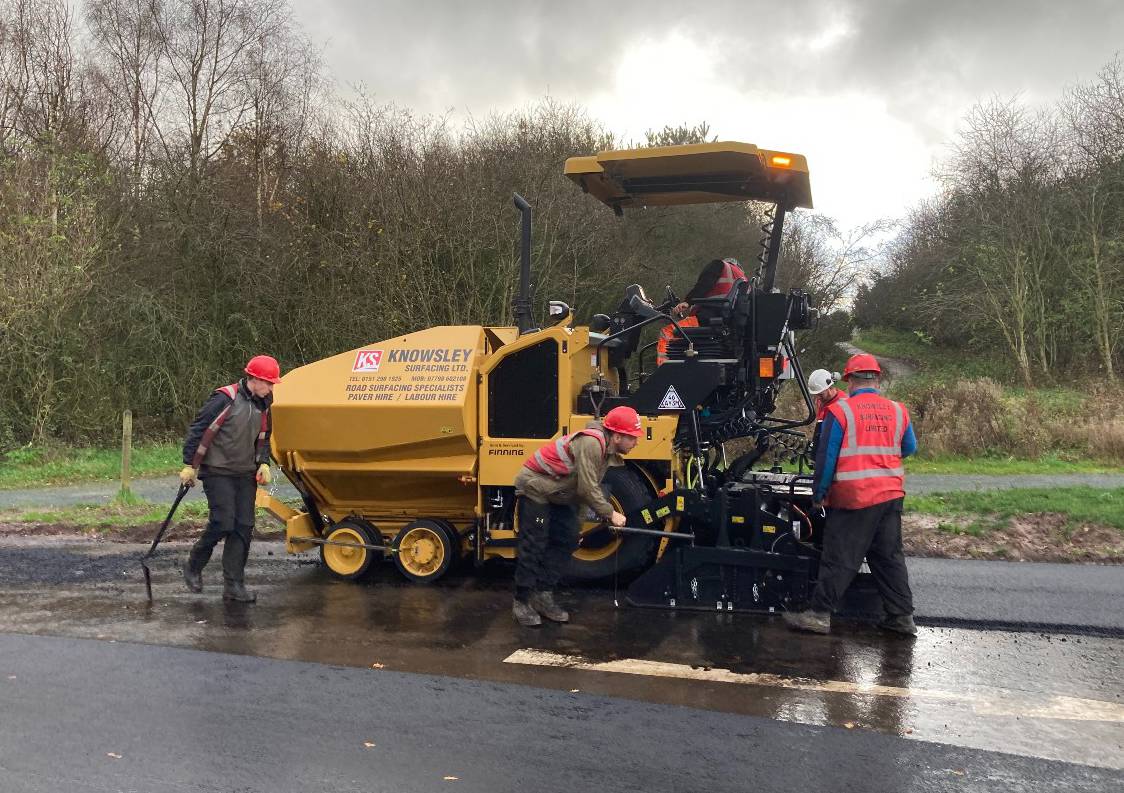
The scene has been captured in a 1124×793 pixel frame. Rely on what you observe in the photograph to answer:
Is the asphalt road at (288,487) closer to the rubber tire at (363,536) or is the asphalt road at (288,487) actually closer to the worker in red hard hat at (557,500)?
the rubber tire at (363,536)

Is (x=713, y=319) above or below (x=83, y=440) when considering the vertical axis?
above

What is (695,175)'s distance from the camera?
674cm

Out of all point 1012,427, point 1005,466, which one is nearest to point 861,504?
point 1005,466

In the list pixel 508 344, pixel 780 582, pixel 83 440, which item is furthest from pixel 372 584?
pixel 83 440

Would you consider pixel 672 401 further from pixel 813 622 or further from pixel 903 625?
pixel 903 625

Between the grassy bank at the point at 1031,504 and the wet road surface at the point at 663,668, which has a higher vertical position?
the grassy bank at the point at 1031,504

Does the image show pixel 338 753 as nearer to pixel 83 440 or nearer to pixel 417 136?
pixel 83 440

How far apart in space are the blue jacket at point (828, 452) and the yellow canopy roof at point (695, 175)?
70.7 inches

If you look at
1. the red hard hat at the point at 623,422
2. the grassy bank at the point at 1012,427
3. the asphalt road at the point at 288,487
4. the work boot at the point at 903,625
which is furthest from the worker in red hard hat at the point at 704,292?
the grassy bank at the point at 1012,427

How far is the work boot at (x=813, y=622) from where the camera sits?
217 inches

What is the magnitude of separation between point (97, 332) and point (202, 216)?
3019 millimetres

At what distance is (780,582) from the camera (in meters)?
5.86

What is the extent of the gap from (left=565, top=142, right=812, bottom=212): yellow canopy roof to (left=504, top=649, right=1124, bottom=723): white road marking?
10.8 feet

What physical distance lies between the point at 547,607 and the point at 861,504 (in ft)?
6.38
